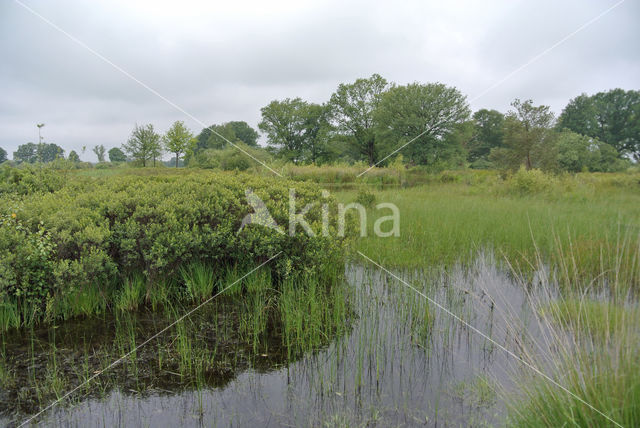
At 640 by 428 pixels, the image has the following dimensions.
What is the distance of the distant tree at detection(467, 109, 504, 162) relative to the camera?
5919 centimetres

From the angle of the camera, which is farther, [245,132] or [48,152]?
[245,132]

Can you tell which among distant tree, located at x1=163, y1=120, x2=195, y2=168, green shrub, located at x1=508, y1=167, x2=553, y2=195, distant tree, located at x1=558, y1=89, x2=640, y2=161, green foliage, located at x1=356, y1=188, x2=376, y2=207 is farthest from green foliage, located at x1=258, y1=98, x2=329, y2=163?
green foliage, located at x1=356, y1=188, x2=376, y2=207

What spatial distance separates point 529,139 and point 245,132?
244 ft

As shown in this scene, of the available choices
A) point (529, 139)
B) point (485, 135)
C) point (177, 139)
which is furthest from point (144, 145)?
point (485, 135)

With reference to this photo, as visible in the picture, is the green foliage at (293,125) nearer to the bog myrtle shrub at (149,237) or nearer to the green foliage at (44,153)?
the green foliage at (44,153)

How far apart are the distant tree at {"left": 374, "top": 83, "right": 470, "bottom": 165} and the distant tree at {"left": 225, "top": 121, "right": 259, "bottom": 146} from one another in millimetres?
55198

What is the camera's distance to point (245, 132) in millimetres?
89500

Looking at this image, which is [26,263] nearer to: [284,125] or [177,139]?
[177,139]

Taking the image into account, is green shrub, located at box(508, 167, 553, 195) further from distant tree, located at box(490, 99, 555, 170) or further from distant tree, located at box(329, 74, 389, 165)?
distant tree, located at box(329, 74, 389, 165)

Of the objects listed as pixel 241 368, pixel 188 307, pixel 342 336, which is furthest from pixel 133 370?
pixel 342 336

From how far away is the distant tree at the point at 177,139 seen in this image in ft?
144

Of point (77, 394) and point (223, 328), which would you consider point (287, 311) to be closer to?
point (223, 328)

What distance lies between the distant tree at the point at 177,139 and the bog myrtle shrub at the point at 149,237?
4161cm

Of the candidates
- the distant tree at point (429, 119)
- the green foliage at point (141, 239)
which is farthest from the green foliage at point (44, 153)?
the distant tree at point (429, 119)
